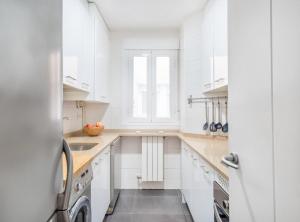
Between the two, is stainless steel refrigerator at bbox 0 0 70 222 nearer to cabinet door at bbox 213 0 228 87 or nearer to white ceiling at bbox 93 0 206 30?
cabinet door at bbox 213 0 228 87

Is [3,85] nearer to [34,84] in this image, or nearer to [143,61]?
[34,84]

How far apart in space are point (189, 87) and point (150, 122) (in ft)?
3.00

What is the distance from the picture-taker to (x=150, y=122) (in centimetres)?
354

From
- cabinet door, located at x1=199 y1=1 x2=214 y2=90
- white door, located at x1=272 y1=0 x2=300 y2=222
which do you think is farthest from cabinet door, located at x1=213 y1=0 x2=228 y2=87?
white door, located at x1=272 y1=0 x2=300 y2=222

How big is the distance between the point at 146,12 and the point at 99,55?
0.84m

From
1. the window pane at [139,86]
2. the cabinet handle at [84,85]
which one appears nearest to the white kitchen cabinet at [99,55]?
the cabinet handle at [84,85]

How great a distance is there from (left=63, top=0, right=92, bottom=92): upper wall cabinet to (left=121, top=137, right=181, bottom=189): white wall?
1.41 metres

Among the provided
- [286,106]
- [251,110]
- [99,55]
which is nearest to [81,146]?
[99,55]

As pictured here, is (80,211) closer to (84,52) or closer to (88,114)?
(84,52)

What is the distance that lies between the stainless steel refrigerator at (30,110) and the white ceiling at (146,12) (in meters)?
1.95

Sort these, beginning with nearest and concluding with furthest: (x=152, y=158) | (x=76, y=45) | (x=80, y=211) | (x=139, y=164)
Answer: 1. (x=80, y=211)
2. (x=76, y=45)
3. (x=152, y=158)
4. (x=139, y=164)

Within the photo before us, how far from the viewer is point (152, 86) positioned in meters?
3.53

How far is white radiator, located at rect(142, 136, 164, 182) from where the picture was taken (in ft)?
10.8

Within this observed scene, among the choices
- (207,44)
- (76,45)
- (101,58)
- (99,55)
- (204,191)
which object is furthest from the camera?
(101,58)
